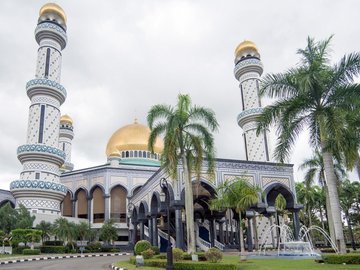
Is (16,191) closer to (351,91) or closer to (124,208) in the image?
(124,208)

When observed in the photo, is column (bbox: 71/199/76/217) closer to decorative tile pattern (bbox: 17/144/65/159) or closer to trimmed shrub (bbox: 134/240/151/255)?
decorative tile pattern (bbox: 17/144/65/159)

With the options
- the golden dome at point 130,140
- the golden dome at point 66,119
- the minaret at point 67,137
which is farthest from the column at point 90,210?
the golden dome at point 66,119

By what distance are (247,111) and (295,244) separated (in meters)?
21.6

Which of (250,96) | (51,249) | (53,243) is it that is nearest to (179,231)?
(51,249)

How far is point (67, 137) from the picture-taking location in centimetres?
5712

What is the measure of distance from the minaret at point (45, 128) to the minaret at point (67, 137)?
17.3m

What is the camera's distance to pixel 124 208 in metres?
45.3

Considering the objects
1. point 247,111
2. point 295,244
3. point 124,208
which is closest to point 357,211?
point 247,111

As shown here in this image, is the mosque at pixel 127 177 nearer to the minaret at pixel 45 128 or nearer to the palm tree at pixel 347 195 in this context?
the minaret at pixel 45 128

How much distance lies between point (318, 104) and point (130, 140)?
130 ft

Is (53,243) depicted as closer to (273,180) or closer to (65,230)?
(65,230)

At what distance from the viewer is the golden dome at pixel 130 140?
52.0 meters

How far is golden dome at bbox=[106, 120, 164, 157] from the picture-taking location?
52.0 meters

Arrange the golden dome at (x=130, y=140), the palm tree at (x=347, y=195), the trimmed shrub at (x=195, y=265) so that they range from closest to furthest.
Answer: the trimmed shrub at (x=195, y=265), the palm tree at (x=347, y=195), the golden dome at (x=130, y=140)
